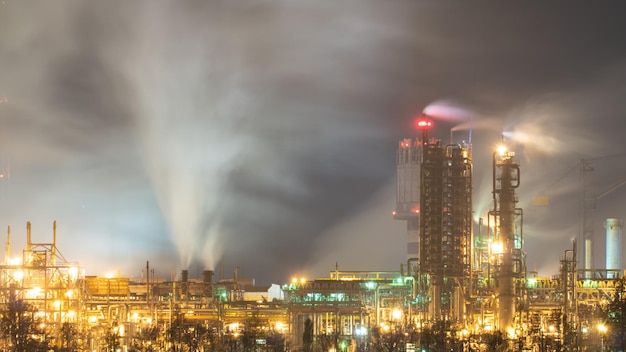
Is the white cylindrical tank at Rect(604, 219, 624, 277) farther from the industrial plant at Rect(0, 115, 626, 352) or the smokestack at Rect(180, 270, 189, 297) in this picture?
the smokestack at Rect(180, 270, 189, 297)

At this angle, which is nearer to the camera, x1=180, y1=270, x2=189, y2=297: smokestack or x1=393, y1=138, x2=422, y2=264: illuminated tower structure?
x1=180, y1=270, x2=189, y2=297: smokestack

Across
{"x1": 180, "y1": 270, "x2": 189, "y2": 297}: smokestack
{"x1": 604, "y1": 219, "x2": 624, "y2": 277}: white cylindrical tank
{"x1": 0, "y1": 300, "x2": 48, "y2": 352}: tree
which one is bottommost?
{"x1": 0, "y1": 300, "x2": 48, "y2": 352}: tree

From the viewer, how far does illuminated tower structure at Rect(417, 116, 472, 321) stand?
343 feet

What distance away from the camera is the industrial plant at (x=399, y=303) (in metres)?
84.6

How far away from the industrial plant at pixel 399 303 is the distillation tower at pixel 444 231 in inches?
4.3

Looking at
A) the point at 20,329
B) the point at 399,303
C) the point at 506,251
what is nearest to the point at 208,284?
the point at 399,303

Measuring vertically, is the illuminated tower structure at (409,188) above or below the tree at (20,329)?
above

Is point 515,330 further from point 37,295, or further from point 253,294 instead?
point 253,294

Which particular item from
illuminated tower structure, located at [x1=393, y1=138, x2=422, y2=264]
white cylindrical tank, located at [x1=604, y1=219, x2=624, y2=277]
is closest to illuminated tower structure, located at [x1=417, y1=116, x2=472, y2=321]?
white cylindrical tank, located at [x1=604, y1=219, x2=624, y2=277]

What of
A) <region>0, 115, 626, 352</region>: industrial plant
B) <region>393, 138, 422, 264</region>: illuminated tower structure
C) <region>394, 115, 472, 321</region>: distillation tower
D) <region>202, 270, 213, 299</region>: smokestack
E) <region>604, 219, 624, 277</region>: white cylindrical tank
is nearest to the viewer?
<region>0, 115, 626, 352</region>: industrial plant

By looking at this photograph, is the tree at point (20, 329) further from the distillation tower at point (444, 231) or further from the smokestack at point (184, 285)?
the distillation tower at point (444, 231)

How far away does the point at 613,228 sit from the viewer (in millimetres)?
133125

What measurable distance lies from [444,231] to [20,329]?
45.7 metres

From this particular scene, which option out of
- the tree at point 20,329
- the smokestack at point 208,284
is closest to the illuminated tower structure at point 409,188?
the smokestack at point 208,284
